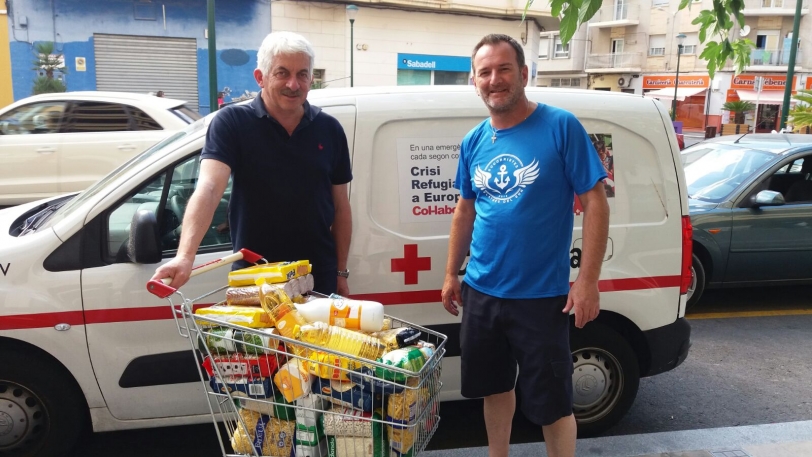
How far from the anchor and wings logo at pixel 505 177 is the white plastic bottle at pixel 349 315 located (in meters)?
0.76

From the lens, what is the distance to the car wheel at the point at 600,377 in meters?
3.61

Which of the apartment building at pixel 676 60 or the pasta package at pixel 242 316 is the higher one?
the apartment building at pixel 676 60

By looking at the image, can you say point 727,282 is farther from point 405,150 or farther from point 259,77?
point 259,77

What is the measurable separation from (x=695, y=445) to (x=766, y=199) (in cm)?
361

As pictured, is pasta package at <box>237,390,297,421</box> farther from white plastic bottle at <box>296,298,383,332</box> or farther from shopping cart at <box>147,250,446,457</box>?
white plastic bottle at <box>296,298,383,332</box>

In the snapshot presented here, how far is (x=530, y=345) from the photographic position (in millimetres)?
2609

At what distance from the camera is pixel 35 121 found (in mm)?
8680

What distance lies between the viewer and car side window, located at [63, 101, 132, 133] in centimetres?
866

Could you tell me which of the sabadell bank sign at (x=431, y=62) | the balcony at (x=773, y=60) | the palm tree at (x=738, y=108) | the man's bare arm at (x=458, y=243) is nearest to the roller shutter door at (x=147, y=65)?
the sabadell bank sign at (x=431, y=62)

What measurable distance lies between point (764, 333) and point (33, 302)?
18.5 ft

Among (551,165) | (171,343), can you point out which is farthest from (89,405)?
(551,165)

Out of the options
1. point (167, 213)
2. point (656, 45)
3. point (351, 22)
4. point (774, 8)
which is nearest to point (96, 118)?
point (167, 213)

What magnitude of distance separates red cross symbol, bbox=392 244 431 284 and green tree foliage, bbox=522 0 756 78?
51.4 inches

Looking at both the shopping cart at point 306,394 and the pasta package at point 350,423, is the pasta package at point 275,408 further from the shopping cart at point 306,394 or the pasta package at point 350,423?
the pasta package at point 350,423
